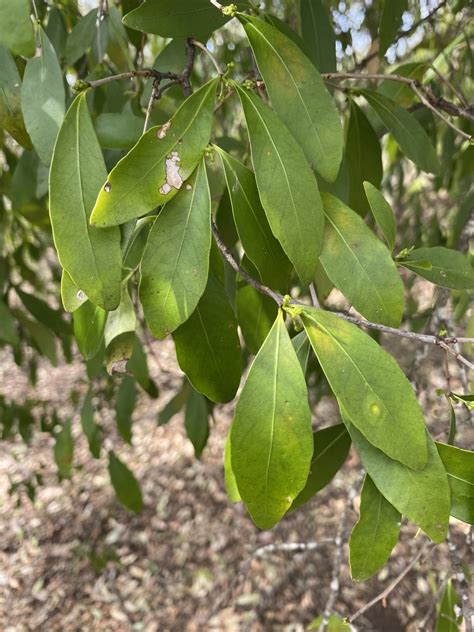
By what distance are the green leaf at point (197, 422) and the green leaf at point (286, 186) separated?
83 cm

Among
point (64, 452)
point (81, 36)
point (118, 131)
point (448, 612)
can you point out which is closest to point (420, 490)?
point (118, 131)

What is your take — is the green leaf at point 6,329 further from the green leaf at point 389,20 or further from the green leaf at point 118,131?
the green leaf at point 389,20

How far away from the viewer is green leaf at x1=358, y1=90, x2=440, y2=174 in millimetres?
843

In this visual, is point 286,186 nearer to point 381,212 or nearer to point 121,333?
point 381,212

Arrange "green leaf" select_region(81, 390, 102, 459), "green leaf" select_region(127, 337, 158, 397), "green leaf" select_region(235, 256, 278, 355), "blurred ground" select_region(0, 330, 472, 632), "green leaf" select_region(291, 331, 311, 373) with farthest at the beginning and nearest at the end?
"blurred ground" select_region(0, 330, 472, 632), "green leaf" select_region(81, 390, 102, 459), "green leaf" select_region(127, 337, 158, 397), "green leaf" select_region(235, 256, 278, 355), "green leaf" select_region(291, 331, 311, 373)

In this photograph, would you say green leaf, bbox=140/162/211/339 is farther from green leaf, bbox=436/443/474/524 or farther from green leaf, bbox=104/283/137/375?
green leaf, bbox=436/443/474/524

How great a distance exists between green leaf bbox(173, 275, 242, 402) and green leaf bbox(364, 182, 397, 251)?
19 cm

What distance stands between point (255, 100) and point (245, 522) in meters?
2.14

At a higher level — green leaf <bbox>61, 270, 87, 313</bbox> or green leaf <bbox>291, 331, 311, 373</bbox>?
green leaf <bbox>61, 270, 87, 313</bbox>

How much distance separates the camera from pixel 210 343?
2.23 feet

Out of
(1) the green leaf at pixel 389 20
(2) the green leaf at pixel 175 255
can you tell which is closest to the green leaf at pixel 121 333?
(2) the green leaf at pixel 175 255

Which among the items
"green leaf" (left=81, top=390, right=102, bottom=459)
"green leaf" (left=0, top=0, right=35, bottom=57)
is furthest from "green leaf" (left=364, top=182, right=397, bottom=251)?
"green leaf" (left=81, top=390, right=102, bottom=459)

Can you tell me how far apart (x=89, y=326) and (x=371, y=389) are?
338 mm

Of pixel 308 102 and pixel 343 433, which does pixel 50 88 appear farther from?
pixel 343 433
